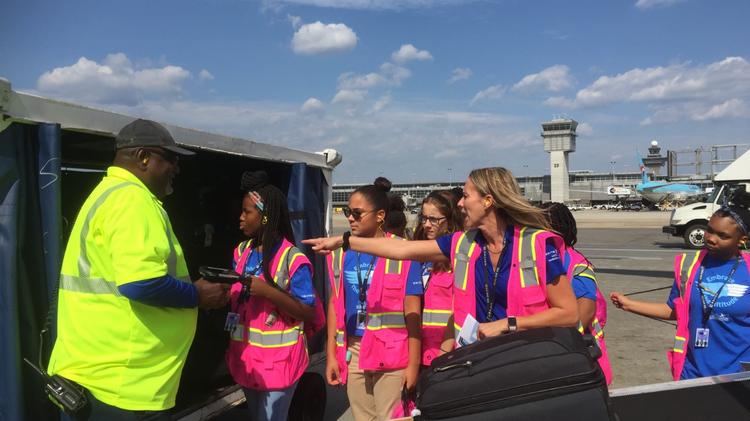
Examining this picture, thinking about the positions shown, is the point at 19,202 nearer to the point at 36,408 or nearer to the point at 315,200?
the point at 36,408

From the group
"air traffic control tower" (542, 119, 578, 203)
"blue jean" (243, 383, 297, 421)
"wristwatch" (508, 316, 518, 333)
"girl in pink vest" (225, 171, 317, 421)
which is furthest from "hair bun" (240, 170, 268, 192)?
"air traffic control tower" (542, 119, 578, 203)

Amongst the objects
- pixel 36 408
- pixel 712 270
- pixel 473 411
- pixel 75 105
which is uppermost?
pixel 75 105

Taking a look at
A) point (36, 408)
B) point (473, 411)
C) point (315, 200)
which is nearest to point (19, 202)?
point (36, 408)

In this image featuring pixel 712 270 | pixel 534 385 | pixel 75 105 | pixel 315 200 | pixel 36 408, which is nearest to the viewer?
pixel 534 385

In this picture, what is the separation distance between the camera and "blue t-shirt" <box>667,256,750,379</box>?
303cm

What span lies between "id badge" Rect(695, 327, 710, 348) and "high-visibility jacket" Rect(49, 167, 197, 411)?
2837 mm

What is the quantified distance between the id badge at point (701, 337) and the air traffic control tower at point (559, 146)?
111971 mm

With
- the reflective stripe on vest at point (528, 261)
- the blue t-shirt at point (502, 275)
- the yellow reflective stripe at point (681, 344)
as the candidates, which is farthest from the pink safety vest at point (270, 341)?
the yellow reflective stripe at point (681, 344)

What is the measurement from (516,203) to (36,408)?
2444 mm

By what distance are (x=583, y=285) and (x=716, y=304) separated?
0.72 metres

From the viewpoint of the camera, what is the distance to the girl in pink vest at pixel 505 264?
7.61 ft

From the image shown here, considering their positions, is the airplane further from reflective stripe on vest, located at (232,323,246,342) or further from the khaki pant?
reflective stripe on vest, located at (232,323,246,342)

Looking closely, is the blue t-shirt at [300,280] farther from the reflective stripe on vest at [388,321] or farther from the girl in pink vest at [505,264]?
the girl in pink vest at [505,264]

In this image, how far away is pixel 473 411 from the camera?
5.88 feet
